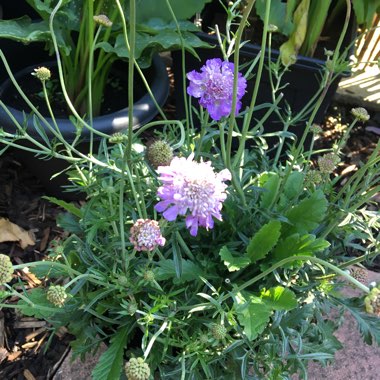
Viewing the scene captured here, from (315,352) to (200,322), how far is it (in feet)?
0.72

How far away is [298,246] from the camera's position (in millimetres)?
993

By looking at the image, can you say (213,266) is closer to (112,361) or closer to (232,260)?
(232,260)

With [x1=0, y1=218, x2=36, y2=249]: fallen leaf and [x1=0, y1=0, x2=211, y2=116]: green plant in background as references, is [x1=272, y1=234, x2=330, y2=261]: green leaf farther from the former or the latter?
[x1=0, y1=218, x2=36, y2=249]: fallen leaf

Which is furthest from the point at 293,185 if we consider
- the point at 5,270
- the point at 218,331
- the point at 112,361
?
the point at 5,270

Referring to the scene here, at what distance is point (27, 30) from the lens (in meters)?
1.39

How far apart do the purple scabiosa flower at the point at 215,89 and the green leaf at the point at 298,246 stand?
290mm

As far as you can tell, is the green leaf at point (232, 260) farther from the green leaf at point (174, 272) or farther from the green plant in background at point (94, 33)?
the green plant in background at point (94, 33)

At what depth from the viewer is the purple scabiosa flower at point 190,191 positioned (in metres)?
0.71

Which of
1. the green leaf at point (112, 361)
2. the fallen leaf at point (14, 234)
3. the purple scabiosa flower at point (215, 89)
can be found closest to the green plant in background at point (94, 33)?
the fallen leaf at point (14, 234)

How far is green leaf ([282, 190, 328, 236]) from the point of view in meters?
1.03

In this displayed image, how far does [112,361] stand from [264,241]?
355 mm

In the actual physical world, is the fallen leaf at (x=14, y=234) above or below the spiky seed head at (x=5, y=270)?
below

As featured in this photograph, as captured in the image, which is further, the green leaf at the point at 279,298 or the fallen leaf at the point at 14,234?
the fallen leaf at the point at 14,234

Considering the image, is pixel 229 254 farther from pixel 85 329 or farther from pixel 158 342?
pixel 85 329
